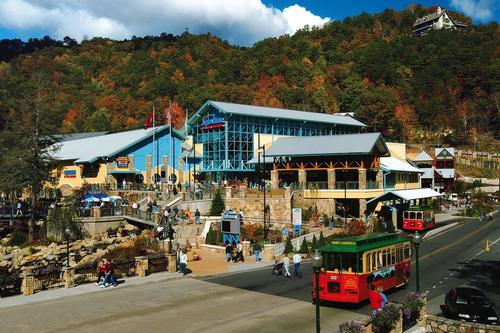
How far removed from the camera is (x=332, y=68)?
137 metres

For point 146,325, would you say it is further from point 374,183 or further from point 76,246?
point 374,183

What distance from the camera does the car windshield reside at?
18.8 metres

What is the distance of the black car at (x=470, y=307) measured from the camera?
1841cm

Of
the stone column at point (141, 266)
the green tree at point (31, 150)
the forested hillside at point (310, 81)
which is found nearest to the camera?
the stone column at point (141, 266)

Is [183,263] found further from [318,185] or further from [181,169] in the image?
[181,169]

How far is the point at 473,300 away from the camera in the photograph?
19.0 m

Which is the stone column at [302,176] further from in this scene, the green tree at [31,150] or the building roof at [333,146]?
the green tree at [31,150]

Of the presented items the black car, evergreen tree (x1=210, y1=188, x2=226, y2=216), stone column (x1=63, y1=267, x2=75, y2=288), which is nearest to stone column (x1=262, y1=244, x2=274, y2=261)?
stone column (x1=63, y1=267, x2=75, y2=288)

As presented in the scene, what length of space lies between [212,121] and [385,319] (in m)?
55.8

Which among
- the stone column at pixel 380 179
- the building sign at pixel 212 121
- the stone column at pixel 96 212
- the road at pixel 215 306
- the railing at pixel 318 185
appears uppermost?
the building sign at pixel 212 121

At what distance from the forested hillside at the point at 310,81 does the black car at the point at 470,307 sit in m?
93.1

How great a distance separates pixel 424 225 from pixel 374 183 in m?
7.88

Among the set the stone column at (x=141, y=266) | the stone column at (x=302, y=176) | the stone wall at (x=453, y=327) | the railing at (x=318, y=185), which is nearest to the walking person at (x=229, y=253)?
the stone column at (x=141, y=266)

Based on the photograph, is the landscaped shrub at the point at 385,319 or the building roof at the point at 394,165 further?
the building roof at the point at 394,165
